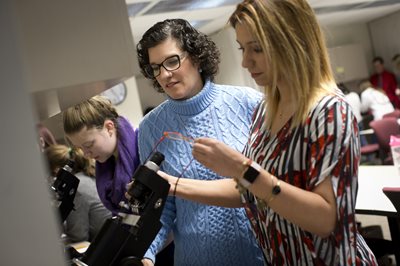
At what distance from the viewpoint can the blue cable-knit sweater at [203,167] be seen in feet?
5.08

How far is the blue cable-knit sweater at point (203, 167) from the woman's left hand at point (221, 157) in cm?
46

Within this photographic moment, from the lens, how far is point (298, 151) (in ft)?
3.72

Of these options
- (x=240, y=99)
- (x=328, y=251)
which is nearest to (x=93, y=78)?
(x=328, y=251)

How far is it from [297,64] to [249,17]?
Result: 0.52 feet

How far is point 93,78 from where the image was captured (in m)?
0.80

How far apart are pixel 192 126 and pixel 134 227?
573 mm

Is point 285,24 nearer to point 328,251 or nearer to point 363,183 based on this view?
point 328,251

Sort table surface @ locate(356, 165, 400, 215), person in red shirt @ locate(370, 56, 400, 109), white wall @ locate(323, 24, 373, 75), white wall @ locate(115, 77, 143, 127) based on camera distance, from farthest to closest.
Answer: white wall @ locate(323, 24, 373, 75) < person in red shirt @ locate(370, 56, 400, 109) < white wall @ locate(115, 77, 143, 127) < table surface @ locate(356, 165, 400, 215)

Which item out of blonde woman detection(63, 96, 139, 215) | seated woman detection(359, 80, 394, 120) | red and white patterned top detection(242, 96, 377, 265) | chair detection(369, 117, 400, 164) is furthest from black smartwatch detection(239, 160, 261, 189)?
seated woman detection(359, 80, 394, 120)

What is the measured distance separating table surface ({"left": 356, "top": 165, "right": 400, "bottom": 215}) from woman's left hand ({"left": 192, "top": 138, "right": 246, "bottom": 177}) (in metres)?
1.35

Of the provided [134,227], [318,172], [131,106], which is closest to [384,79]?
[131,106]

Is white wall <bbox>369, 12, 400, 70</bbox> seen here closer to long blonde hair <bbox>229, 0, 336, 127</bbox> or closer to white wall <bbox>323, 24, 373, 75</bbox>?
white wall <bbox>323, 24, 373, 75</bbox>

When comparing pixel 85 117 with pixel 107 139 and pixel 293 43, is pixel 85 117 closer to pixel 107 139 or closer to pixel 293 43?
pixel 107 139

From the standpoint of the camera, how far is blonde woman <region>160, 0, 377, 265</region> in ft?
3.52
